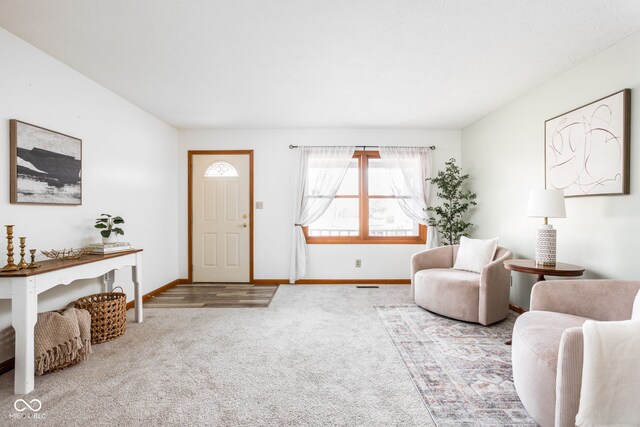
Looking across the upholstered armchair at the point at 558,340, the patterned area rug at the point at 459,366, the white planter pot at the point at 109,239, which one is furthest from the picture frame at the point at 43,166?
the upholstered armchair at the point at 558,340

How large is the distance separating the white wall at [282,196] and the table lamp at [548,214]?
91.5 inches

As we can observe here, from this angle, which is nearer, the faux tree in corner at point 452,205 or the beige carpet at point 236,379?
the beige carpet at point 236,379

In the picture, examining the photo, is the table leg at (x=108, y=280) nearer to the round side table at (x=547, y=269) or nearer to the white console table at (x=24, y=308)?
the white console table at (x=24, y=308)

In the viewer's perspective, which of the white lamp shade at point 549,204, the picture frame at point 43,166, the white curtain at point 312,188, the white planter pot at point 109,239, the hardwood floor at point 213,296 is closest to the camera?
the picture frame at point 43,166

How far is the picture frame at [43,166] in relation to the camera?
2.27m

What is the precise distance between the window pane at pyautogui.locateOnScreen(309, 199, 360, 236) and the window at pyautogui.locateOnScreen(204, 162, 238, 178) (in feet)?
5.28

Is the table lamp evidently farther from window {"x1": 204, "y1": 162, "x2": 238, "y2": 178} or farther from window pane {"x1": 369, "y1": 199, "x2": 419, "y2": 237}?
window {"x1": 204, "y1": 162, "x2": 238, "y2": 178}

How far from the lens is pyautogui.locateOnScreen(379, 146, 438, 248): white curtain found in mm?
4816

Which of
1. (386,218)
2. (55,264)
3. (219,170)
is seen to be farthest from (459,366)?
(219,170)

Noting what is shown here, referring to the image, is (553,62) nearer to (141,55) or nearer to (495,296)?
(495,296)

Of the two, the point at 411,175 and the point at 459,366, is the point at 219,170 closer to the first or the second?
the point at 411,175

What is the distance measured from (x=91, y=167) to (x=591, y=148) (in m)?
4.70

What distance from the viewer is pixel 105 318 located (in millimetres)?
2701

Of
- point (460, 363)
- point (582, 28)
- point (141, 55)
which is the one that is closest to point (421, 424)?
point (460, 363)
